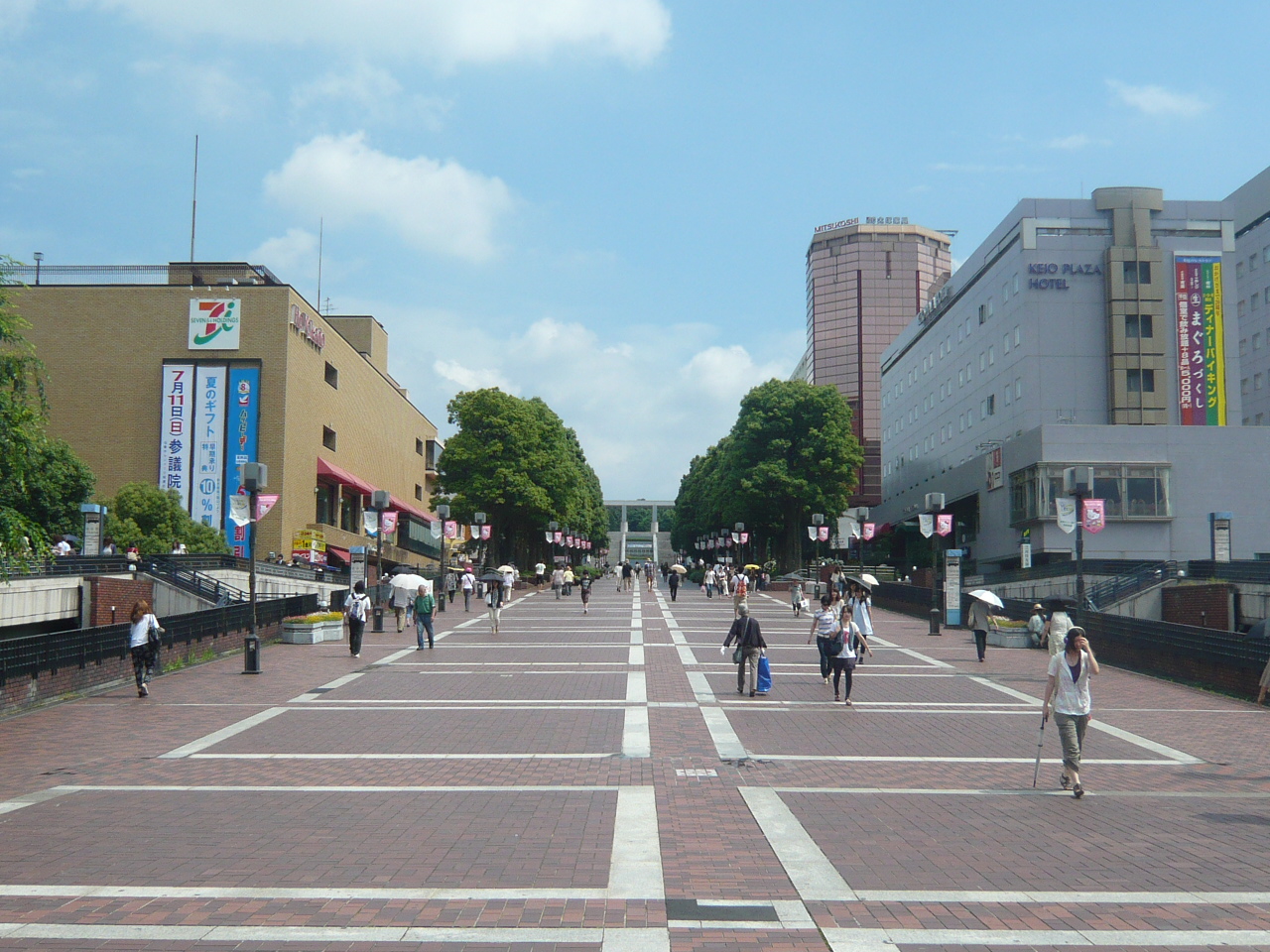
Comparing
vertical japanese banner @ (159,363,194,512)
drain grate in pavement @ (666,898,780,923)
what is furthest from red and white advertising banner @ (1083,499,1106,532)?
vertical japanese banner @ (159,363,194,512)

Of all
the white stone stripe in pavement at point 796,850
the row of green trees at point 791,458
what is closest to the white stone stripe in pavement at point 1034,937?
the white stone stripe in pavement at point 796,850

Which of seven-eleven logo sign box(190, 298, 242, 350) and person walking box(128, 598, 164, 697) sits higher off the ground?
seven-eleven logo sign box(190, 298, 242, 350)

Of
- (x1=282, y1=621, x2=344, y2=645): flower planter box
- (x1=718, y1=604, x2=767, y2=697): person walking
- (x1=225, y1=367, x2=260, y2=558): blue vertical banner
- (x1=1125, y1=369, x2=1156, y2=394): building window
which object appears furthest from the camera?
(x1=1125, y1=369, x2=1156, y2=394): building window

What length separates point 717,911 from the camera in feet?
22.0

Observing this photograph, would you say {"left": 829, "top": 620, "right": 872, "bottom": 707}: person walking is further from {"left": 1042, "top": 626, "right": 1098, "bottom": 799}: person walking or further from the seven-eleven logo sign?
the seven-eleven logo sign

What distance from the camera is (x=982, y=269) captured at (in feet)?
218

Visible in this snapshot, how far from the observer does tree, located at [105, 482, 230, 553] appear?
1503 inches

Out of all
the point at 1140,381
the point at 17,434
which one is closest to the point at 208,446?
the point at 17,434

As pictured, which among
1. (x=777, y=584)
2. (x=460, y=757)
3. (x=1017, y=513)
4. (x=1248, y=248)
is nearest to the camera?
(x=460, y=757)

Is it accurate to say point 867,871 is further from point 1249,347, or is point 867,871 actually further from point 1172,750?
point 1249,347

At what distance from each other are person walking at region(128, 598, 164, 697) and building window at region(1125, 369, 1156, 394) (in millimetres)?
52354

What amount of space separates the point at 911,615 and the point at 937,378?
4088 cm

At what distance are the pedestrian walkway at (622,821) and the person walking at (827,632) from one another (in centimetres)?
65

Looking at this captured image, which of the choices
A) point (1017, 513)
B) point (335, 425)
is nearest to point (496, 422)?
point (335, 425)
